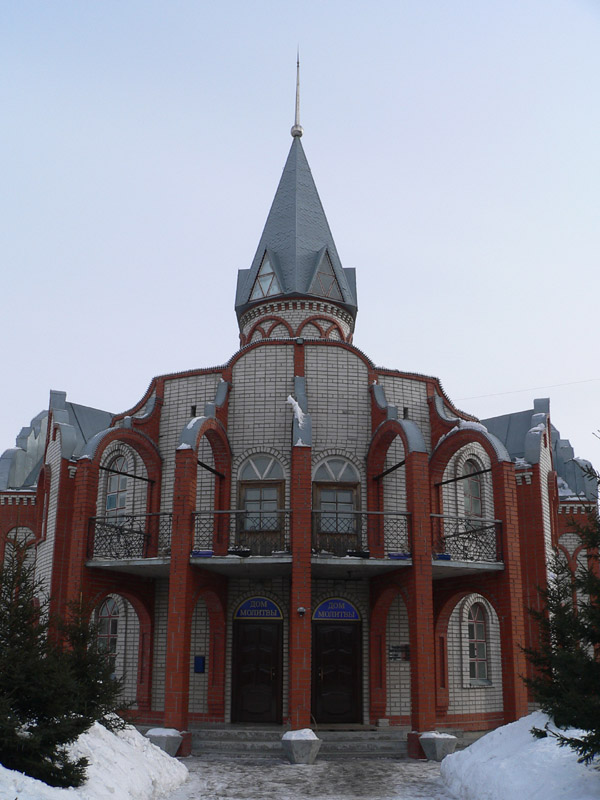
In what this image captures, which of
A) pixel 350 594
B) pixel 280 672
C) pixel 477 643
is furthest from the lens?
pixel 477 643

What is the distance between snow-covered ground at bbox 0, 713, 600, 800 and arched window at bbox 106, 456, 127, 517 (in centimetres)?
691

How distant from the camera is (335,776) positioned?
12227 mm

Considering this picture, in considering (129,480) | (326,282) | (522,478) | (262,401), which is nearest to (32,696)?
(262,401)

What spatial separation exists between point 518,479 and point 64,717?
1429cm

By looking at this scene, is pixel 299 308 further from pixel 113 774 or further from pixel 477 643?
pixel 113 774

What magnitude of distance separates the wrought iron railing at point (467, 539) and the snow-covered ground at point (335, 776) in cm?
447

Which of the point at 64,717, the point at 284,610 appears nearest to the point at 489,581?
the point at 284,610

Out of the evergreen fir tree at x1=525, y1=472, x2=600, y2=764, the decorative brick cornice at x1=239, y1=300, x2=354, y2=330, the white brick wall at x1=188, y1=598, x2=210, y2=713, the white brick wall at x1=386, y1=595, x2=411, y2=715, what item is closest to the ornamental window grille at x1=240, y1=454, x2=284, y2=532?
the white brick wall at x1=188, y1=598, x2=210, y2=713

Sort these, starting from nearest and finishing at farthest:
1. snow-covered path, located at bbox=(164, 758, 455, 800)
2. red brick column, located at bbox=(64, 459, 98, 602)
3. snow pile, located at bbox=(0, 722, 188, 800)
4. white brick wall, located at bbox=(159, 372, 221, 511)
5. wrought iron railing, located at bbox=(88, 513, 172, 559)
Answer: snow pile, located at bbox=(0, 722, 188, 800)
snow-covered path, located at bbox=(164, 758, 455, 800)
red brick column, located at bbox=(64, 459, 98, 602)
wrought iron railing, located at bbox=(88, 513, 172, 559)
white brick wall, located at bbox=(159, 372, 221, 511)

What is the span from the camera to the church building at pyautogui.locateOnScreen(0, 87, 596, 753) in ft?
49.8

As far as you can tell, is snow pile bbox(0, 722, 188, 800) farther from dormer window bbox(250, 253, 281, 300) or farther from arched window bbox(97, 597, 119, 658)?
dormer window bbox(250, 253, 281, 300)

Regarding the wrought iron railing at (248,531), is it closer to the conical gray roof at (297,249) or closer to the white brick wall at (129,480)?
the white brick wall at (129,480)

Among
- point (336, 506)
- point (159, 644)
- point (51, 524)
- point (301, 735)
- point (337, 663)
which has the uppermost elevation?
point (336, 506)

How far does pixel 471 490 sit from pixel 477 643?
11.8ft
